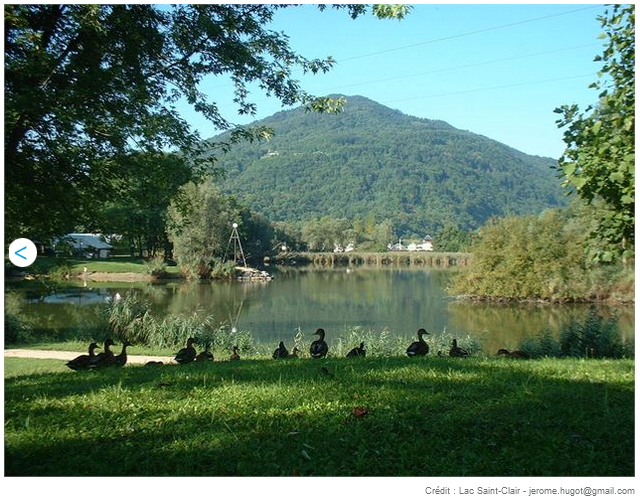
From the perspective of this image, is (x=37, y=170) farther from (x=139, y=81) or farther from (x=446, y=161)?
(x=446, y=161)

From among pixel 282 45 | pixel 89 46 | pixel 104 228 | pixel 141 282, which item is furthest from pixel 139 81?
pixel 141 282

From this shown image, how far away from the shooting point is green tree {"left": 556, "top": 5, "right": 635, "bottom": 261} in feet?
14.2

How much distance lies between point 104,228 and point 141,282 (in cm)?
3131

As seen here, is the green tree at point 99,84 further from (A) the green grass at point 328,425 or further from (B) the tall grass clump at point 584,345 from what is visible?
(B) the tall grass clump at point 584,345

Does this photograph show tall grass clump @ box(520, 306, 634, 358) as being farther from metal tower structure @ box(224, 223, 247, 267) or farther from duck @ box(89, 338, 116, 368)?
metal tower structure @ box(224, 223, 247, 267)

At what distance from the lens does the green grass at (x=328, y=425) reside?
2789 millimetres

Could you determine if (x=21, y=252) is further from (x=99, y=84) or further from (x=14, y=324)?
(x=14, y=324)

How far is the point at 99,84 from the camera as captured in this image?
16.4 feet

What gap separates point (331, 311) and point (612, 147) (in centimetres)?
1940

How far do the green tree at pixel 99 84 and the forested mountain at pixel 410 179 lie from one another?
110 feet

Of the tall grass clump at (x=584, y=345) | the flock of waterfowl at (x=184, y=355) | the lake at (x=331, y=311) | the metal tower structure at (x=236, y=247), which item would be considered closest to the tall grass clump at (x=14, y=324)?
the lake at (x=331, y=311)

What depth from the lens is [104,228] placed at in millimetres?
6891

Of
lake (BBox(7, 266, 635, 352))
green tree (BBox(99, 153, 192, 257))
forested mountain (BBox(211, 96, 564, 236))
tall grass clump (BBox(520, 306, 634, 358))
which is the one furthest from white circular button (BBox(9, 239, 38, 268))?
forested mountain (BBox(211, 96, 564, 236))

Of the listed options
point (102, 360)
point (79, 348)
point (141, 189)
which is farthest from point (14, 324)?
point (141, 189)
